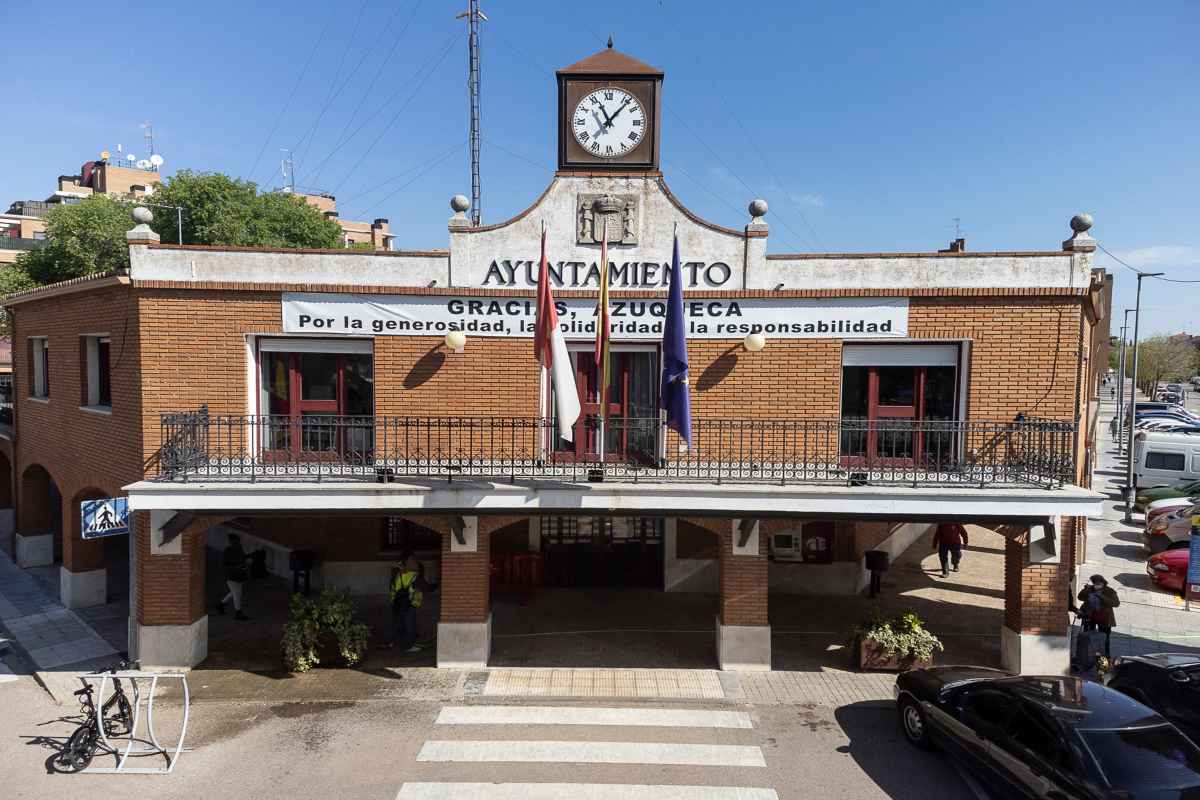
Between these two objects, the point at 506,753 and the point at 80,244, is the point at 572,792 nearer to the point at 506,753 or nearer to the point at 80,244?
the point at 506,753

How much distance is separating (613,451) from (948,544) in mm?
9668

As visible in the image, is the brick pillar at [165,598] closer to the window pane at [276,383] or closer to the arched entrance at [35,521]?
the window pane at [276,383]

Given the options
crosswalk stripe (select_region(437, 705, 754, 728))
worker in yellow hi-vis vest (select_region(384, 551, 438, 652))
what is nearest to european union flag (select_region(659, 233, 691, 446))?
crosswalk stripe (select_region(437, 705, 754, 728))

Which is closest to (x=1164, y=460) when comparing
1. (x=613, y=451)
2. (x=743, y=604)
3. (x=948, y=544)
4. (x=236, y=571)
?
(x=948, y=544)

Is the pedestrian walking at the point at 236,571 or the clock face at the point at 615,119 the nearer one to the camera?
the clock face at the point at 615,119

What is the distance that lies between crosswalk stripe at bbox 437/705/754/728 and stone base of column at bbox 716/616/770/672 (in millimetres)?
1284

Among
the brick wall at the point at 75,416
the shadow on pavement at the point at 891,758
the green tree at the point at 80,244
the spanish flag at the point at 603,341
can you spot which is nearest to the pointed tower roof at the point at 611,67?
the spanish flag at the point at 603,341

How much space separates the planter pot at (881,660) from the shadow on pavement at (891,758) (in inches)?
37.7

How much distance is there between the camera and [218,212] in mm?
31453

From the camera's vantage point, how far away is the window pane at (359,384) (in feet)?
39.1

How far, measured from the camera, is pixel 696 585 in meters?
15.4

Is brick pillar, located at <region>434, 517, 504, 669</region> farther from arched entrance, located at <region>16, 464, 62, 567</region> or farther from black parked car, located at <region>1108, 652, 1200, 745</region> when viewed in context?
arched entrance, located at <region>16, 464, 62, 567</region>

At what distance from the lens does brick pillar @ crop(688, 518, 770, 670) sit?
11.1 metres

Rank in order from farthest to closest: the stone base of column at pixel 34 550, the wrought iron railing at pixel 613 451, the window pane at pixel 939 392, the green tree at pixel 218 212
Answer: the green tree at pixel 218 212 < the stone base of column at pixel 34 550 < the window pane at pixel 939 392 < the wrought iron railing at pixel 613 451
